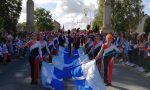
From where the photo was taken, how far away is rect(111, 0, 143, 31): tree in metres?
73.5

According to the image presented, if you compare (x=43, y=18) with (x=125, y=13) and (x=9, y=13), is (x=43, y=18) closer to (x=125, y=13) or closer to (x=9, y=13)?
(x=125, y=13)

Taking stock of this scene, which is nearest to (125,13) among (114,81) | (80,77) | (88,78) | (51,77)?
(114,81)

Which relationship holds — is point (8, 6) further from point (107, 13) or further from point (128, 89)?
point (128, 89)

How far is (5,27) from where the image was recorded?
49.5 meters

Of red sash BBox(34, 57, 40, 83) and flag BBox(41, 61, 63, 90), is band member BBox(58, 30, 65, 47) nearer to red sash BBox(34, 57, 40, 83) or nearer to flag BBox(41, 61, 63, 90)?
red sash BBox(34, 57, 40, 83)

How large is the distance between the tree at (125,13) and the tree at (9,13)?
2435 cm

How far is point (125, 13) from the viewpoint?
2955 inches

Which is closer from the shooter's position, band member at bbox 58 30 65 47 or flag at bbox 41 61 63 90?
flag at bbox 41 61 63 90

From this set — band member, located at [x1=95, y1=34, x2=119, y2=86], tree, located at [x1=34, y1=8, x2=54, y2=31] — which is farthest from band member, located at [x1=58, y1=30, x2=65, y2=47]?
tree, located at [x1=34, y1=8, x2=54, y2=31]

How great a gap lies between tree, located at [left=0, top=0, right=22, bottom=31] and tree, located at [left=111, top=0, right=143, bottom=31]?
79.9 feet

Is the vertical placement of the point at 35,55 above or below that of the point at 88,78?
above

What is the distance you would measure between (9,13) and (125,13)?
99.1 ft

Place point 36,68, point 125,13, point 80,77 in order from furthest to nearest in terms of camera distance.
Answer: point 125,13 < point 36,68 < point 80,77

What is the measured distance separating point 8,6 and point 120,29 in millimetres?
29526
